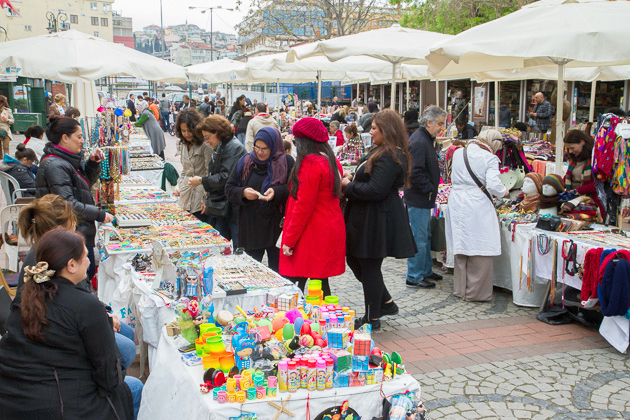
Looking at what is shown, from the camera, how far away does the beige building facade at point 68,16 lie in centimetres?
5329

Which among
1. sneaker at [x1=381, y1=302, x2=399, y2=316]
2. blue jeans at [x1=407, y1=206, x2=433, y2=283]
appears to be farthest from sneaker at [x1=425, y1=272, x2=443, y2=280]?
sneaker at [x1=381, y1=302, x2=399, y2=316]

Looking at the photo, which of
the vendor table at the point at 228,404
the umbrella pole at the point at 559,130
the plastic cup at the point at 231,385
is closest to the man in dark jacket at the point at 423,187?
the umbrella pole at the point at 559,130

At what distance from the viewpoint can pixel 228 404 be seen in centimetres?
248

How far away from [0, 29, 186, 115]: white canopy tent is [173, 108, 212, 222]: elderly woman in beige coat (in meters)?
2.45

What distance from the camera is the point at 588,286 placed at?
4.79 m

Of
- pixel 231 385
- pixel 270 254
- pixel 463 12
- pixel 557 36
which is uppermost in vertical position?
pixel 463 12

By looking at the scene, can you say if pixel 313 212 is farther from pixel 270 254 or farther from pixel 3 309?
pixel 3 309

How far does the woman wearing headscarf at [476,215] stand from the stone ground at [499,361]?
0.84ft

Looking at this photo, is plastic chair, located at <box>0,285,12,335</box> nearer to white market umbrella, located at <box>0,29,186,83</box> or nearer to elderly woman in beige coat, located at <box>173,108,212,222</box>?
elderly woman in beige coat, located at <box>173,108,212,222</box>

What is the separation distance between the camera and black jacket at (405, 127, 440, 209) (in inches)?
232

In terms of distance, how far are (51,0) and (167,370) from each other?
6698 cm

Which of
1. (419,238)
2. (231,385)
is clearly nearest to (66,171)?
(231,385)

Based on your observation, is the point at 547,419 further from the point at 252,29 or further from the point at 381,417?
the point at 252,29

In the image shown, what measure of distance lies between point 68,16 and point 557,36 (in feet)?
236
